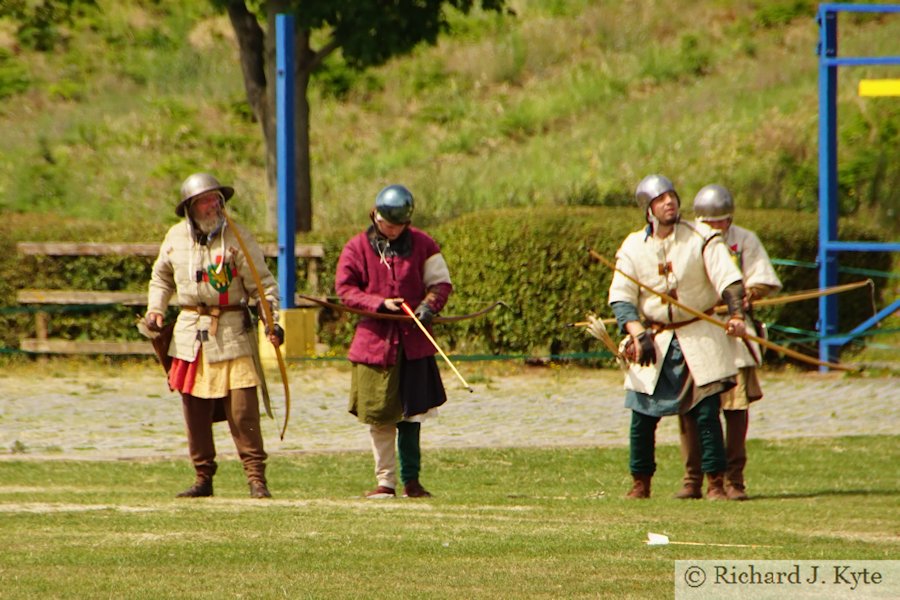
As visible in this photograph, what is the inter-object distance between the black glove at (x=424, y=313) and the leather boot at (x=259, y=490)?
126cm

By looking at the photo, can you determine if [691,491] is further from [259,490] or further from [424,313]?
[259,490]

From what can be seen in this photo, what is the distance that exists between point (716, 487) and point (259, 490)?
2565 mm

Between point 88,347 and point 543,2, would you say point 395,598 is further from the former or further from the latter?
point 543,2

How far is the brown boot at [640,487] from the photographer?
9516mm

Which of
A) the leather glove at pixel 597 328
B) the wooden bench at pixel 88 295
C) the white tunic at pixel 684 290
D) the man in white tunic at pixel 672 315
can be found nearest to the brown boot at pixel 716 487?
the man in white tunic at pixel 672 315

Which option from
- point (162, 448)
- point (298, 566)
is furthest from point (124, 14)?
point (298, 566)

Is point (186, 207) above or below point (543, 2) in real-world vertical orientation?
below

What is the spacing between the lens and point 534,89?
29734mm

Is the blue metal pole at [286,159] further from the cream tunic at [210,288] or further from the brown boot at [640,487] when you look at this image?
the brown boot at [640,487]

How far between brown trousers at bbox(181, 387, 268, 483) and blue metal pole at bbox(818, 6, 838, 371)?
26.5 ft

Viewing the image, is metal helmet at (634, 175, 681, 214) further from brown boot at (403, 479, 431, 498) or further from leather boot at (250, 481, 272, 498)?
leather boot at (250, 481, 272, 498)

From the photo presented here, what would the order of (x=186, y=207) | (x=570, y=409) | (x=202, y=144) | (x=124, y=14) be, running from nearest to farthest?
1. (x=186, y=207)
2. (x=570, y=409)
3. (x=202, y=144)
4. (x=124, y=14)

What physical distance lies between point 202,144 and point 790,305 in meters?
13.9

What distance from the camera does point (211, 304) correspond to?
30.0 ft
